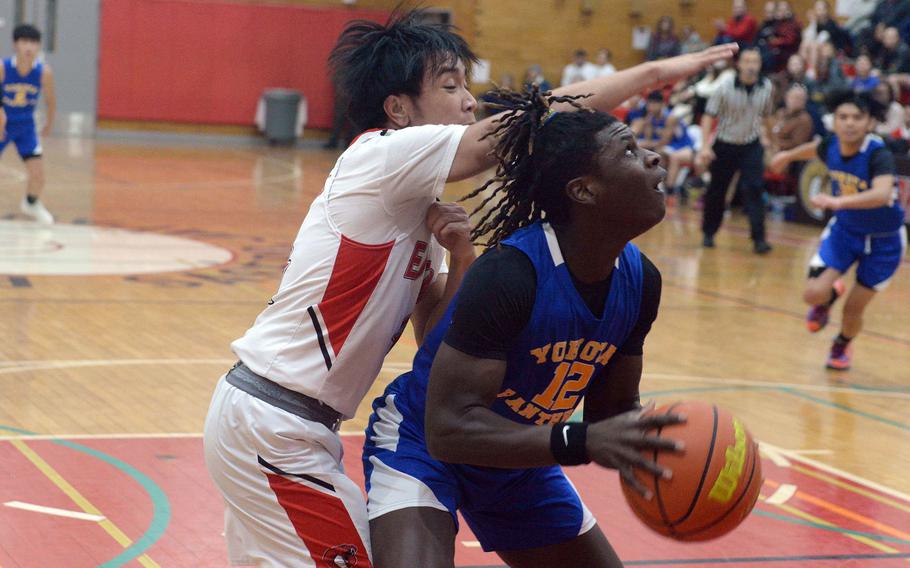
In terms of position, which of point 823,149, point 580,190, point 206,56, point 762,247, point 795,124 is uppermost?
point 580,190

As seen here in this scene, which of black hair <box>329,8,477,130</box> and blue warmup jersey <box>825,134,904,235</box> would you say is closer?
black hair <box>329,8,477,130</box>

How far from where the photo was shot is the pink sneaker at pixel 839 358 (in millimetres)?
8109

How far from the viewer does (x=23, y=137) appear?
1280cm

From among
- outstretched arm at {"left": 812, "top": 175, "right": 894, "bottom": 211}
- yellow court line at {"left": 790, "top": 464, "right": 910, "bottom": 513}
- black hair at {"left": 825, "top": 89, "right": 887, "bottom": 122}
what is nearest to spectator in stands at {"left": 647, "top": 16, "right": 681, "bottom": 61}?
black hair at {"left": 825, "top": 89, "right": 887, "bottom": 122}

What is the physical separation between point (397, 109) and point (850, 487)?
330 centimetres

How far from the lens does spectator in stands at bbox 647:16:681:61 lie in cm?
2241

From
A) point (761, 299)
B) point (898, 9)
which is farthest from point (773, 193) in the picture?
point (761, 299)

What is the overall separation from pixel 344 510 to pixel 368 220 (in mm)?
668

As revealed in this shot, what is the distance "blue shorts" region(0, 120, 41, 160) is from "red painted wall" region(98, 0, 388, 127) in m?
12.0

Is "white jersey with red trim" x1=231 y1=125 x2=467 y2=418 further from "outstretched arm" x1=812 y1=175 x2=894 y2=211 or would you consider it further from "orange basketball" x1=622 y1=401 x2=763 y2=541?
"outstretched arm" x1=812 y1=175 x2=894 y2=211

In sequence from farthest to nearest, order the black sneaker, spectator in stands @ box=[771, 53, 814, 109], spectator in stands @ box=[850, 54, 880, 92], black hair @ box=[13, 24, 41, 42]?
spectator in stands @ box=[771, 53, 814, 109] → spectator in stands @ box=[850, 54, 880, 92] → the black sneaker → black hair @ box=[13, 24, 41, 42]

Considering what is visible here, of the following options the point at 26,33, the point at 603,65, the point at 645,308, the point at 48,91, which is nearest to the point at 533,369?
the point at 645,308

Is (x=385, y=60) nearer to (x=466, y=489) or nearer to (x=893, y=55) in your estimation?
(x=466, y=489)

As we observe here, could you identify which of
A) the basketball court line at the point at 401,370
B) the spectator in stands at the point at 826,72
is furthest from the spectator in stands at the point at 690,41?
the basketball court line at the point at 401,370
